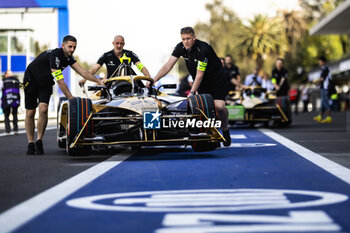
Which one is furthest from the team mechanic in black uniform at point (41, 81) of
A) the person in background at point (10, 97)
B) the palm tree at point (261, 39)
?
the palm tree at point (261, 39)

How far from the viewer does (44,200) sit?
555cm

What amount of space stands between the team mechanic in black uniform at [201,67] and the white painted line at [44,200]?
117 inches

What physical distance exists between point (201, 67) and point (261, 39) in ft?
214

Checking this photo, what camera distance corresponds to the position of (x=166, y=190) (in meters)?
5.95

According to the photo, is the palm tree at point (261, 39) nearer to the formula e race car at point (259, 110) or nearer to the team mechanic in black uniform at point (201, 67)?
the formula e race car at point (259, 110)

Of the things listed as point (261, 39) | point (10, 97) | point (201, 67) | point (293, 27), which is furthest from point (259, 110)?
point (293, 27)

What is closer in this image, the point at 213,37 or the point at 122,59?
the point at 122,59

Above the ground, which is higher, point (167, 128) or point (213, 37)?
point (213, 37)

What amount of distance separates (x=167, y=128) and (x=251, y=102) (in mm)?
8183

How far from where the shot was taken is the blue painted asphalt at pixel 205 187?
448cm

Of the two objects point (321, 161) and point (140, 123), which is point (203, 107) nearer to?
point (140, 123)

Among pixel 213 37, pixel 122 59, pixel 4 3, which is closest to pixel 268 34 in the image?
pixel 213 37

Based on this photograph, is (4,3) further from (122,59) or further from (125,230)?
(125,230)

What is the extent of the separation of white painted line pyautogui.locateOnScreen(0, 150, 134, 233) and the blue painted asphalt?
0.08m
